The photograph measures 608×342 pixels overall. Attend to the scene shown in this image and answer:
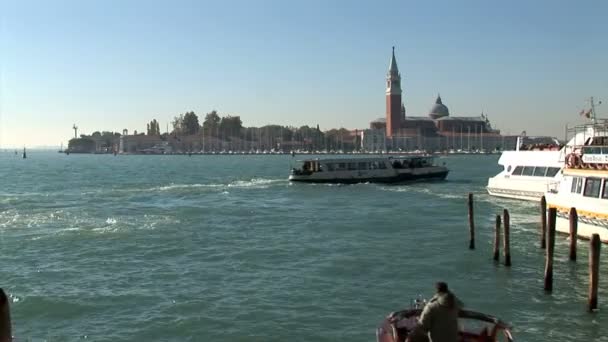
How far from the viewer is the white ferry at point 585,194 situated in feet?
74.0

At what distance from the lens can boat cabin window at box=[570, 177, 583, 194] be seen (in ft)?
79.8

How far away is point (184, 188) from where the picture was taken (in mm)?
55625

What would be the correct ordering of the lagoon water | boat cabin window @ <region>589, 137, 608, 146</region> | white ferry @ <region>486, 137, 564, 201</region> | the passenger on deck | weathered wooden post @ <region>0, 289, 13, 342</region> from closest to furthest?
1. weathered wooden post @ <region>0, 289, 13, 342</region>
2. the passenger on deck
3. the lagoon water
4. boat cabin window @ <region>589, 137, 608, 146</region>
5. white ferry @ <region>486, 137, 564, 201</region>

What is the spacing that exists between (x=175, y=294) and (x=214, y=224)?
Result: 14721 millimetres

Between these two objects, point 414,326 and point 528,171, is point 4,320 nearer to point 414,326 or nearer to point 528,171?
point 414,326

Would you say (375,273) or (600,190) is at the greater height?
(600,190)

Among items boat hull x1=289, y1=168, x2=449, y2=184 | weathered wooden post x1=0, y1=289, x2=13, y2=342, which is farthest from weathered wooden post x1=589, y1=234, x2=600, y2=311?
boat hull x1=289, y1=168, x2=449, y2=184

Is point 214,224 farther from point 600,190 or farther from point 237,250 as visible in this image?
point 600,190

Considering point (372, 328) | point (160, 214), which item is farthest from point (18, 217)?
point (372, 328)

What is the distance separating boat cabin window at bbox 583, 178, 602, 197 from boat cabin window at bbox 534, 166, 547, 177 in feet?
61.0

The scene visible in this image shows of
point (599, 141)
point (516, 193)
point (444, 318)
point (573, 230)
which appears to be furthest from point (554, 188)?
point (444, 318)

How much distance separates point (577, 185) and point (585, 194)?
873 mm

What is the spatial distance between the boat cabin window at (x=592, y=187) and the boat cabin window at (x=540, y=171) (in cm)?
1859

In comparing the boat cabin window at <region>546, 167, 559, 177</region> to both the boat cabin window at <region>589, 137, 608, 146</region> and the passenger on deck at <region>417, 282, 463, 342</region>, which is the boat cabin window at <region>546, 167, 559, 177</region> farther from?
the passenger on deck at <region>417, 282, 463, 342</region>
